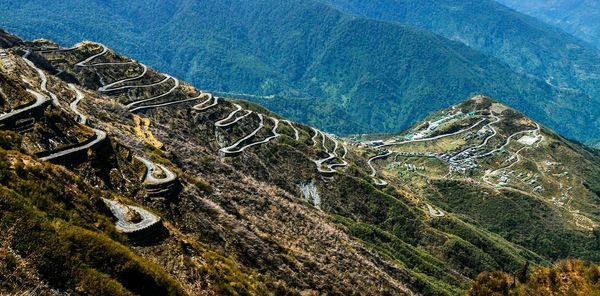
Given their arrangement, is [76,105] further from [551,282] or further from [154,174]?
[551,282]

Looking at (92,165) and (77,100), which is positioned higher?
(92,165)

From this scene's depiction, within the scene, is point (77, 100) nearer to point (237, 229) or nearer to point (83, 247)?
point (237, 229)

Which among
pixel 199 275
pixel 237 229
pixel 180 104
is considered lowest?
pixel 180 104

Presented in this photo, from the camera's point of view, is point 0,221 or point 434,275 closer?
point 0,221

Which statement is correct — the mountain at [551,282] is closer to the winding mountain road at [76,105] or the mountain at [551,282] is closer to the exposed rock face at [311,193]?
the winding mountain road at [76,105]

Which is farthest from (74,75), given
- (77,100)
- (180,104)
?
(77,100)

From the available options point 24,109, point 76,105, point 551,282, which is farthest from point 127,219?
point 76,105

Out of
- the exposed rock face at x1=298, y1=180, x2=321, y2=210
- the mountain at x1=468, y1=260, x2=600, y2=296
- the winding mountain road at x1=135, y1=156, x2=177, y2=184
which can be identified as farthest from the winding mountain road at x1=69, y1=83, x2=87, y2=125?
the exposed rock face at x1=298, y1=180, x2=321, y2=210

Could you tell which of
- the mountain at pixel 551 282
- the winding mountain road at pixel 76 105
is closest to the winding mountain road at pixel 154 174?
the winding mountain road at pixel 76 105

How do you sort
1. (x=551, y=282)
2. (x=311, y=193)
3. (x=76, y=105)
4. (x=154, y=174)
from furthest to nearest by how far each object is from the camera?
(x=311, y=193)
(x=76, y=105)
(x=551, y=282)
(x=154, y=174)

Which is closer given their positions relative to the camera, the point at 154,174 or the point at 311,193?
the point at 154,174

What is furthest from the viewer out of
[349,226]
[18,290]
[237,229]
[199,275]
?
[349,226]
